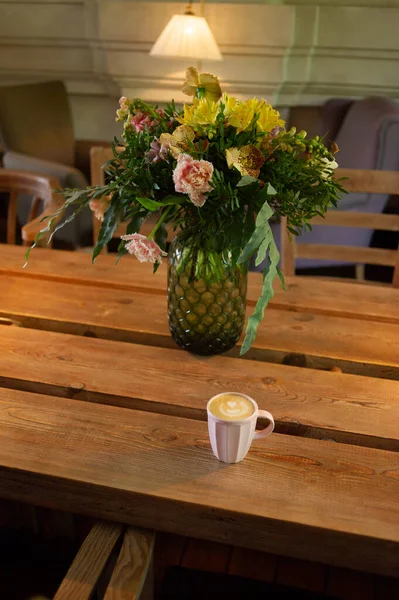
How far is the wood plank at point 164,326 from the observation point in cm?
102

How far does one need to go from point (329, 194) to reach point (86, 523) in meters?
1.00

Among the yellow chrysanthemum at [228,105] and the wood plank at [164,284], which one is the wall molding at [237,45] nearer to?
the wood plank at [164,284]

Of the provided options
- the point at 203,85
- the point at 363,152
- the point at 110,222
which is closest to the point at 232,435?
the point at 110,222

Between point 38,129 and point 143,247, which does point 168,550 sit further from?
point 38,129

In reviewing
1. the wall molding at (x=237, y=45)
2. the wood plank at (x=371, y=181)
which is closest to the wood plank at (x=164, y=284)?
the wood plank at (x=371, y=181)

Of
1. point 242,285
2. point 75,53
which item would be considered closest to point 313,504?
point 242,285

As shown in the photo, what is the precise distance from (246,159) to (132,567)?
0.54 metres

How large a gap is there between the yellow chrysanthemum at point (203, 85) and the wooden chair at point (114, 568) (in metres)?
0.62

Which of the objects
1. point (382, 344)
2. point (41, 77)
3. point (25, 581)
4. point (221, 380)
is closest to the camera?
point (25, 581)

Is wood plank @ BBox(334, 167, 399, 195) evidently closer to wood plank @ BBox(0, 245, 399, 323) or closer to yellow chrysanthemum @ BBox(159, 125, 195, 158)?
wood plank @ BBox(0, 245, 399, 323)

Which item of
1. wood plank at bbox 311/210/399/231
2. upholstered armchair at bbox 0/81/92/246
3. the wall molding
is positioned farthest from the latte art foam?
the wall molding

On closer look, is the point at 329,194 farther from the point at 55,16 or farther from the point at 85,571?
the point at 55,16

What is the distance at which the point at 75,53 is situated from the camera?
3172mm

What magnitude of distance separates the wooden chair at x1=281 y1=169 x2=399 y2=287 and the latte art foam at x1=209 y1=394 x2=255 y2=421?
0.75 meters
